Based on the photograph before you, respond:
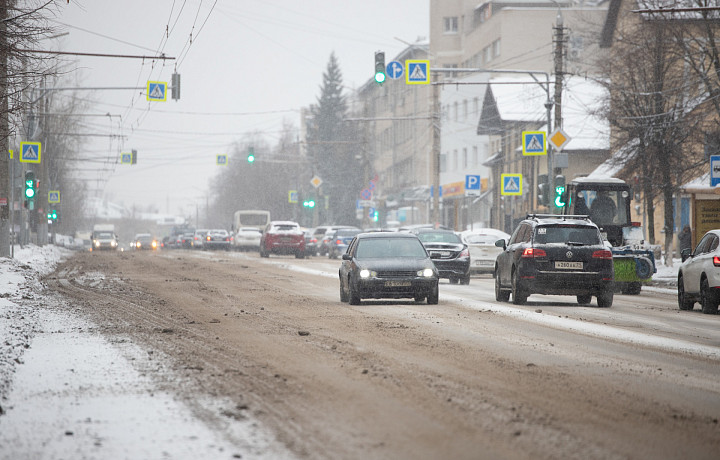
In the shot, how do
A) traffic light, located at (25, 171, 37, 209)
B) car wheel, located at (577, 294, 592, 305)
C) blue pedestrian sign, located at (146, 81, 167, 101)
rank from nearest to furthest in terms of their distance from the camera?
car wheel, located at (577, 294, 592, 305), blue pedestrian sign, located at (146, 81, 167, 101), traffic light, located at (25, 171, 37, 209)

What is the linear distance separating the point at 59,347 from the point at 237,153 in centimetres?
16787

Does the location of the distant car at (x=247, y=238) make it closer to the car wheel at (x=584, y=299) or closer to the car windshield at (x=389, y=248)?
the car wheel at (x=584, y=299)

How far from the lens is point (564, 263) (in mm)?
22156

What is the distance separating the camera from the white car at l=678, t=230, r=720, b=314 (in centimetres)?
2042

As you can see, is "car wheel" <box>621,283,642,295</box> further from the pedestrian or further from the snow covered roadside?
the snow covered roadside

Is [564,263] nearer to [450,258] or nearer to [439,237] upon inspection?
[450,258]

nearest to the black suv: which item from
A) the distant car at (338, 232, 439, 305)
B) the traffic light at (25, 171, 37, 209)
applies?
the distant car at (338, 232, 439, 305)

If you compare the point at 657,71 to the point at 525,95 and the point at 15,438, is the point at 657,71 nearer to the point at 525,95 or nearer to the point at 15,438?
the point at 525,95

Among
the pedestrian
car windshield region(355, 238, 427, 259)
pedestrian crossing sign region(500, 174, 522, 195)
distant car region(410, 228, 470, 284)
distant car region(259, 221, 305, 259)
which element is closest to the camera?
car windshield region(355, 238, 427, 259)

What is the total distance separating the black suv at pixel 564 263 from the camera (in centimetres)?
2211

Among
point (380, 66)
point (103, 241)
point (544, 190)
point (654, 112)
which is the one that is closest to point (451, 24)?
point (103, 241)

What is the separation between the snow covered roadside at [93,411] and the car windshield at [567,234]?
10606mm

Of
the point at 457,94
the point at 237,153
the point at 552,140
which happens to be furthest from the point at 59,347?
the point at 237,153

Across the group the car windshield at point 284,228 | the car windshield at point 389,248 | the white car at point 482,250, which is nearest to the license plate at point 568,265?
the car windshield at point 389,248
